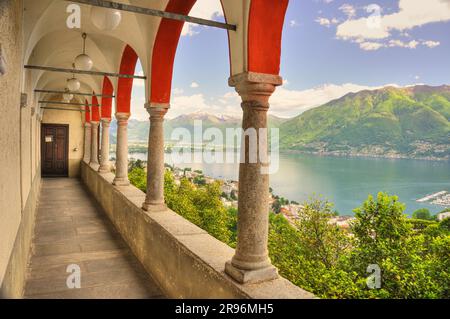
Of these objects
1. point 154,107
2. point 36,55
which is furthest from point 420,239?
point 36,55

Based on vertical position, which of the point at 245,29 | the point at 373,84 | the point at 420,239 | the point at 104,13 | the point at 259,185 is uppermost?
the point at 373,84

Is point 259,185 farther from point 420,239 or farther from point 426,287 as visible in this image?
point 420,239

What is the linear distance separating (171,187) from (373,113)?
320ft

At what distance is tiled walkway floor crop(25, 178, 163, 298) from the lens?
456 centimetres

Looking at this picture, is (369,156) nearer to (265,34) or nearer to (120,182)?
(120,182)

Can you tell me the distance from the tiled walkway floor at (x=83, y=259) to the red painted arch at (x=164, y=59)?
113 inches

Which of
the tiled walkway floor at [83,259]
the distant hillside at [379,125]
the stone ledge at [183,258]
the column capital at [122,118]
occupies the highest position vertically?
the distant hillside at [379,125]

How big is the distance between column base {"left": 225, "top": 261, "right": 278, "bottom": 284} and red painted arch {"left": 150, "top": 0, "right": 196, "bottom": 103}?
12.4 ft

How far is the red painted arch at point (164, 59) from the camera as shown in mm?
5613

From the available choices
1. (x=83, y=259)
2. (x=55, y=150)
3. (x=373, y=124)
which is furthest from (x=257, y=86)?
(x=373, y=124)

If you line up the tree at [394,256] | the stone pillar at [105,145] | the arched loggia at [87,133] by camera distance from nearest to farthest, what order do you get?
1. the tree at [394,256]
2. the stone pillar at [105,145]
3. the arched loggia at [87,133]

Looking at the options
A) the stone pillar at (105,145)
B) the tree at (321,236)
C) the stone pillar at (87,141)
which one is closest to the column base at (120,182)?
the stone pillar at (105,145)

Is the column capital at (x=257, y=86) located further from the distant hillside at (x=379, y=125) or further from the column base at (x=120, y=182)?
the distant hillside at (x=379, y=125)

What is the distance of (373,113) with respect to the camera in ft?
331
